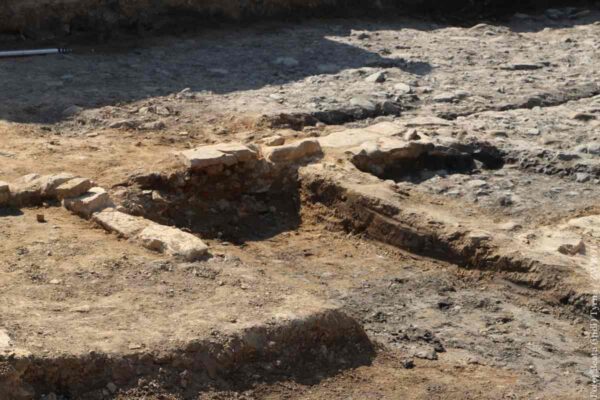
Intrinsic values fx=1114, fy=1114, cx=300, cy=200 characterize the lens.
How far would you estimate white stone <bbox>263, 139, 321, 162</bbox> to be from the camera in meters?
6.05

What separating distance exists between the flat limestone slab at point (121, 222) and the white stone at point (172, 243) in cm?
6

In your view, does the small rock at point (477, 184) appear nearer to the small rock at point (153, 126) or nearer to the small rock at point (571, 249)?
the small rock at point (571, 249)

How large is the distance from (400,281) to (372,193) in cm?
74

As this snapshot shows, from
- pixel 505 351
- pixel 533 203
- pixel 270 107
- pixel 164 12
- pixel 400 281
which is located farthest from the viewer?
pixel 164 12

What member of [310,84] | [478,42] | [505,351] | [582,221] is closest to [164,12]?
[310,84]

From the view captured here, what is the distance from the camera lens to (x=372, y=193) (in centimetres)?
573

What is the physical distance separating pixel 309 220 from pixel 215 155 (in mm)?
598

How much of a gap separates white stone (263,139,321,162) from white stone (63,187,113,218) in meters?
1.09

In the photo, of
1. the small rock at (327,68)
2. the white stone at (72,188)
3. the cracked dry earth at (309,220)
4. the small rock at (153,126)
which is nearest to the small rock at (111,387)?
the cracked dry earth at (309,220)

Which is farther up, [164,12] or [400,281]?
[164,12]

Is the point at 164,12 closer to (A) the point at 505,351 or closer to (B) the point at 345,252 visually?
(B) the point at 345,252

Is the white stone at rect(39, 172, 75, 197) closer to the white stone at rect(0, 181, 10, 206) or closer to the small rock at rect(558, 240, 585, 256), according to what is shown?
the white stone at rect(0, 181, 10, 206)

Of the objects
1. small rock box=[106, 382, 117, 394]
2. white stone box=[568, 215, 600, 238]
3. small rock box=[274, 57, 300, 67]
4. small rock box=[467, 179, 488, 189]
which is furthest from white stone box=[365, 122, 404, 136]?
small rock box=[106, 382, 117, 394]

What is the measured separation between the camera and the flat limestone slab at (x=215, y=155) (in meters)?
5.75
